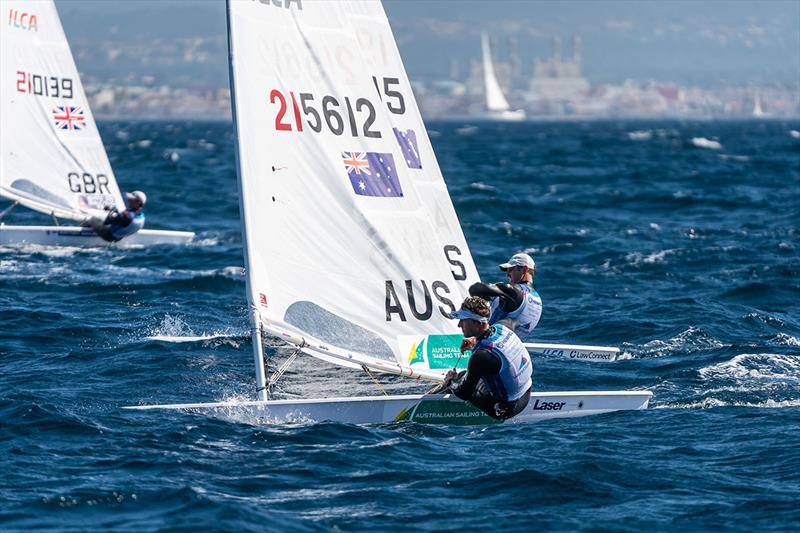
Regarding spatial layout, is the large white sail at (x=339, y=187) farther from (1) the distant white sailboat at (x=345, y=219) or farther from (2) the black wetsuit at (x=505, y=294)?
(2) the black wetsuit at (x=505, y=294)

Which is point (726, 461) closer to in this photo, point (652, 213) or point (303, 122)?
point (303, 122)

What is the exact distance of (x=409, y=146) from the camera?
13086 millimetres

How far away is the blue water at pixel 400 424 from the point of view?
400 inches

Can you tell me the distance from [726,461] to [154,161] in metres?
53.5

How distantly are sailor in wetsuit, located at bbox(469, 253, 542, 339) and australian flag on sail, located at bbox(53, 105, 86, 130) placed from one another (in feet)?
53.0

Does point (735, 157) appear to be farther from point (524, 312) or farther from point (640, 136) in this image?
point (524, 312)

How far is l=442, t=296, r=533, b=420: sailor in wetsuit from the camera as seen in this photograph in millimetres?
11883

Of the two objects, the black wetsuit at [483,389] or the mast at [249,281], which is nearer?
the black wetsuit at [483,389]

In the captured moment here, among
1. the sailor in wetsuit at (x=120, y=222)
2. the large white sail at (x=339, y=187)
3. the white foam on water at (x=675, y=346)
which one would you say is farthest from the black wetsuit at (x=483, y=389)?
the sailor in wetsuit at (x=120, y=222)

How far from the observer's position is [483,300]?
12000mm

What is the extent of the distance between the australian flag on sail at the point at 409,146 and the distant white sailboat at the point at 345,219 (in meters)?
0.01

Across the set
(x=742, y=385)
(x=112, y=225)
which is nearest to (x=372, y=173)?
(x=742, y=385)

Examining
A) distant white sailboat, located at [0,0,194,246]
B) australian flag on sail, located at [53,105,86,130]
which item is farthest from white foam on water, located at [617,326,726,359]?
australian flag on sail, located at [53,105,86,130]

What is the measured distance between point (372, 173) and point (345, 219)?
54cm
